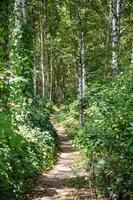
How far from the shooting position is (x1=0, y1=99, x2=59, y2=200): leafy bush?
8.67 m

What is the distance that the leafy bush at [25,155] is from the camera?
867cm

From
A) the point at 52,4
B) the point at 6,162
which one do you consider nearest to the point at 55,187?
the point at 6,162

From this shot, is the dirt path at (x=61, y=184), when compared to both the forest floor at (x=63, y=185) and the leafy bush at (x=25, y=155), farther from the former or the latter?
the leafy bush at (x=25, y=155)

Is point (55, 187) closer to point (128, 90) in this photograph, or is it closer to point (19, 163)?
point (19, 163)

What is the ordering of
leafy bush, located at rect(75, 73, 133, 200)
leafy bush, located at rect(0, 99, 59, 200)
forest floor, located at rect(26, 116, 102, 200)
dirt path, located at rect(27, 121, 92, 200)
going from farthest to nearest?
dirt path, located at rect(27, 121, 92, 200), forest floor, located at rect(26, 116, 102, 200), leafy bush, located at rect(0, 99, 59, 200), leafy bush, located at rect(75, 73, 133, 200)

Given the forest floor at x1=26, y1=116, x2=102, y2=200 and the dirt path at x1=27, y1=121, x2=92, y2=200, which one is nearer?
the forest floor at x1=26, y1=116, x2=102, y2=200

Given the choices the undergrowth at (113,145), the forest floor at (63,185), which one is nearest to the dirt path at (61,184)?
the forest floor at (63,185)

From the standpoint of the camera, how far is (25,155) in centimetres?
1144

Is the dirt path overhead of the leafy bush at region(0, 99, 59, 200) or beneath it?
beneath

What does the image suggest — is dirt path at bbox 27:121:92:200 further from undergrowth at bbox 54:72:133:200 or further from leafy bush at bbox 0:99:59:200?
undergrowth at bbox 54:72:133:200

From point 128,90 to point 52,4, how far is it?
76.2ft

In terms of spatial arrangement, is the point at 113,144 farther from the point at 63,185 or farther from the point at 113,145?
the point at 63,185

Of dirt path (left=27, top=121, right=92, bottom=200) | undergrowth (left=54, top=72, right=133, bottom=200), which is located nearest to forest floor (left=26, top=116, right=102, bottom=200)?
dirt path (left=27, top=121, right=92, bottom=200)

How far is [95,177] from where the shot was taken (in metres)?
8.61
